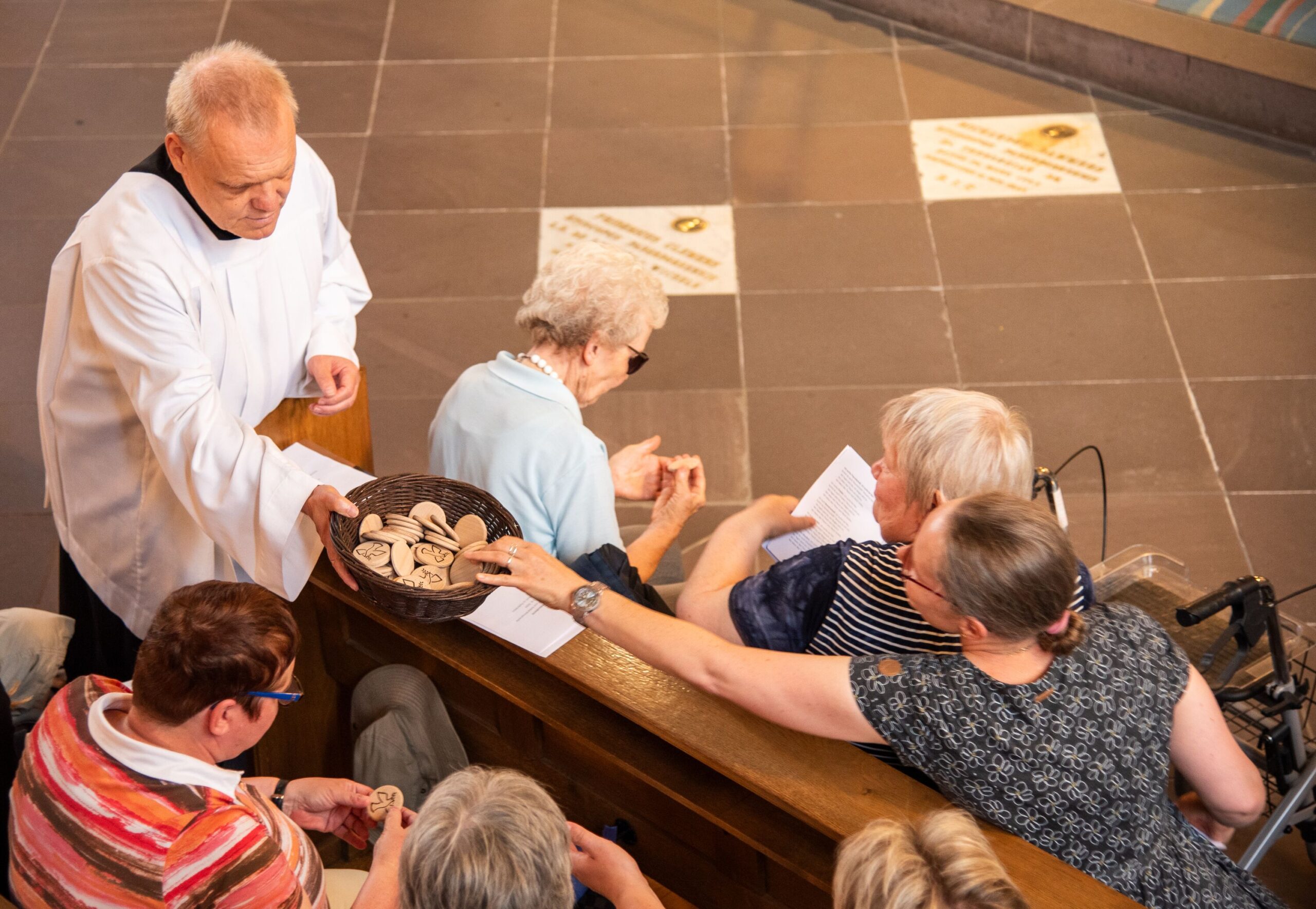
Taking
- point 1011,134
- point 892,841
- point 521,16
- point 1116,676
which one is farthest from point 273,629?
point 521,16

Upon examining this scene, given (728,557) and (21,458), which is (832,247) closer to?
(728,557)

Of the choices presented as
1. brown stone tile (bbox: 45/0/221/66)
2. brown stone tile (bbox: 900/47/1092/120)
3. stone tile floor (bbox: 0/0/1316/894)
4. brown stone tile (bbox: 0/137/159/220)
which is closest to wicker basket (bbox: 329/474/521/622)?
stone tile floor (bbox: 0/0/1316/894)

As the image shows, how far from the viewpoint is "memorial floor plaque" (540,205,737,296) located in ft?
16.4

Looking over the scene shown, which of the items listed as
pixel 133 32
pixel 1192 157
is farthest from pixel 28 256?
pixel 1192 157

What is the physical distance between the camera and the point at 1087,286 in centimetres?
490

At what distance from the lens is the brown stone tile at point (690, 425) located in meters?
4.23

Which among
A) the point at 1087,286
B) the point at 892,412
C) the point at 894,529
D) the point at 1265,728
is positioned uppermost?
the point at 1087,286

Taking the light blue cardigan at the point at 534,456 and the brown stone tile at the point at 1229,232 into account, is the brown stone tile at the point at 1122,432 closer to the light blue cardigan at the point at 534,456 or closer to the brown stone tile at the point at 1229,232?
the brown stone tile at the point at 1229,232

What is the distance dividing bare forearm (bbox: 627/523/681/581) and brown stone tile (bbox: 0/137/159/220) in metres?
3.47

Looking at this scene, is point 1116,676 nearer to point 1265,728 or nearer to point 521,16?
point 1265,728

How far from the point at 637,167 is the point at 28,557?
2.95 metres

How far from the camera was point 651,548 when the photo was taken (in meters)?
2.81

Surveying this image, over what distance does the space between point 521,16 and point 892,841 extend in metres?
5.64

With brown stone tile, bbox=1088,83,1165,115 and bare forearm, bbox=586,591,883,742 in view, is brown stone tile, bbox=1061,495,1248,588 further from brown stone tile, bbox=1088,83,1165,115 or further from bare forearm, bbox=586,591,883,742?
brown stone tile, bbox=1088,83,1165,115
